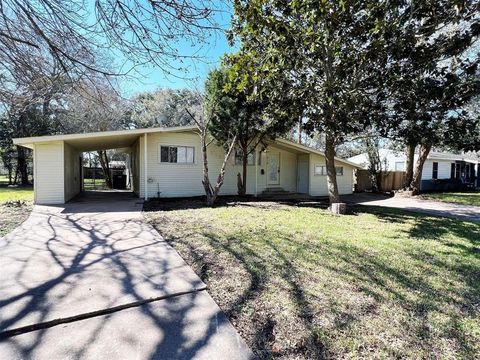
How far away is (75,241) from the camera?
5062 mm

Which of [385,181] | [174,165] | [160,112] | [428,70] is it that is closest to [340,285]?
[428,70]

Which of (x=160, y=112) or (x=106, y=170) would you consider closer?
(x=106, y=170)

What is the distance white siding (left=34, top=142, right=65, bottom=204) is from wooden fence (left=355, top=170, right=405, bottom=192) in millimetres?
17169

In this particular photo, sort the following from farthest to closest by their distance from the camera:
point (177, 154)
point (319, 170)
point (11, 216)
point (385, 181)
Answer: point (385, 181) < point (319, 170) < point (177, 154) < point (11, 216)

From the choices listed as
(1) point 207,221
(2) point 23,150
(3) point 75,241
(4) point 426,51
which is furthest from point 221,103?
(2) point 23,150

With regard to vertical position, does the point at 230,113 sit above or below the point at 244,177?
above

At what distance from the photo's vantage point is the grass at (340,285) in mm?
2309

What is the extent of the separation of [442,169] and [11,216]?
87.8 ft

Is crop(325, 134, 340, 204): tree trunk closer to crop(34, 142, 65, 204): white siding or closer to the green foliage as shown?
the green foliage

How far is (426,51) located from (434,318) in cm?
618

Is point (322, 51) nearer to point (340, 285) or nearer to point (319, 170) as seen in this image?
point (340, 285)

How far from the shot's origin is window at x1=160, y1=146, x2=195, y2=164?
11969 mm

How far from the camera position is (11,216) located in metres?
7.13

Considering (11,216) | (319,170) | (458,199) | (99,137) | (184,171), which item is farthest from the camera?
(319,170)
